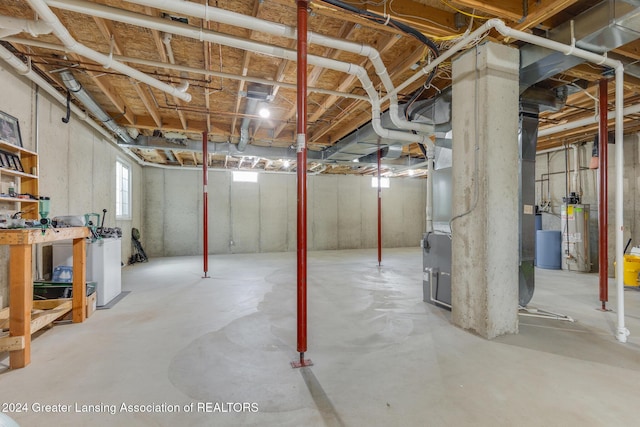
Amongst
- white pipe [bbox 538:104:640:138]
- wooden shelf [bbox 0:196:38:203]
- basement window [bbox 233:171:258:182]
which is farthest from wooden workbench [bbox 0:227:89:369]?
basement window [bbox 233:171:258:182]

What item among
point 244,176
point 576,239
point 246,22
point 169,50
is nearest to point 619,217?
point 246,22

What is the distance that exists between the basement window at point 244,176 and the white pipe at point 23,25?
22.1 feet

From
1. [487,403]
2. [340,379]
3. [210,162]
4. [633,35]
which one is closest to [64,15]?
[340,379]

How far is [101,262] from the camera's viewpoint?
348 cm

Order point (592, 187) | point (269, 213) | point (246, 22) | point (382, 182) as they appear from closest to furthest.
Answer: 1. point (246, 22)
2. point (592, 187)
3. point (269, 213)
4. point (382, 182)

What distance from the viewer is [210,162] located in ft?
28.5

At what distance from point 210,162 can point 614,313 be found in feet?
29.1

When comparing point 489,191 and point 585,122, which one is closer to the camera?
point 489,191

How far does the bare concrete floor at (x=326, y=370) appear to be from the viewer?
5.17 ft

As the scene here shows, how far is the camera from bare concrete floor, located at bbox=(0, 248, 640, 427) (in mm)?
1576

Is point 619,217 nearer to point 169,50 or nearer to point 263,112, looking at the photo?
point 263,112

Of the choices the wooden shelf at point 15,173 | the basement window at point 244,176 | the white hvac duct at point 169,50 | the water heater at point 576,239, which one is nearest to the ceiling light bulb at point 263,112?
the white hvac duct at point 169,50

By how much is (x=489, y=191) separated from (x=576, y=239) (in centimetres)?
500

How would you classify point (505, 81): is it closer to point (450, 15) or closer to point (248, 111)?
point (450, 15)
